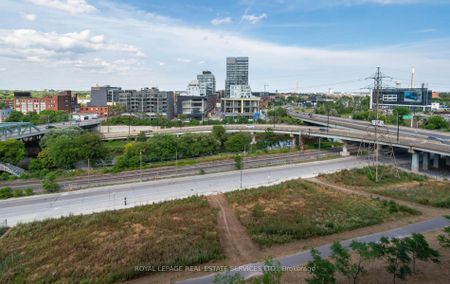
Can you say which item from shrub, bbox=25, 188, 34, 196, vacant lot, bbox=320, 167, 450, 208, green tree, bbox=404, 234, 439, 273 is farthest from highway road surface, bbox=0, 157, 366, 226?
green tree, bbox=404, 234, 439, 273

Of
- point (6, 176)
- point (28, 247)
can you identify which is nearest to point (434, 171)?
point (28, 247)

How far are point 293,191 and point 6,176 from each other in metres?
30.9

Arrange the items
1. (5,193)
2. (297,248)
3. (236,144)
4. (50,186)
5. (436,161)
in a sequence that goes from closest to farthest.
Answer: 1. (297,248)
2. (5,193)
3. (50,186)
4. (436,161)
5. (236,144)

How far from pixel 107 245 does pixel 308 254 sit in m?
11.2

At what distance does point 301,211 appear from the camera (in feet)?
80.7

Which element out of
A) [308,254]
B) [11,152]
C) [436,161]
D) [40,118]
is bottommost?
[308,254]

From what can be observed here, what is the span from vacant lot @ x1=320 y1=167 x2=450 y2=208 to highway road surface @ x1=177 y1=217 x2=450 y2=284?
15.6 ft

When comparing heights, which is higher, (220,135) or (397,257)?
(220,135)

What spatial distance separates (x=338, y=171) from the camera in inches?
1538

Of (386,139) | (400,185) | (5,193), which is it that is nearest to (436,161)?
(386,139)

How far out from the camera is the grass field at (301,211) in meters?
20.4

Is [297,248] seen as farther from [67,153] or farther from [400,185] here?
[67,153]

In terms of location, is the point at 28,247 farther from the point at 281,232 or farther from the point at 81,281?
the point at 281,232

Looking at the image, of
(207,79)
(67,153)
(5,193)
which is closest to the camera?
(5,193)
